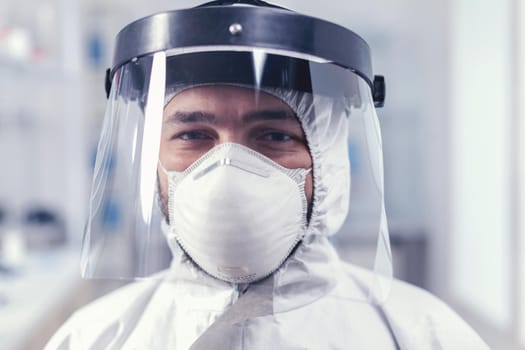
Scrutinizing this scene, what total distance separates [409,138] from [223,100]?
1.66m

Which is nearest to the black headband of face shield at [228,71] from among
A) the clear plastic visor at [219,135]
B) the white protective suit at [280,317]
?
the clear plastic visor at [219,135]

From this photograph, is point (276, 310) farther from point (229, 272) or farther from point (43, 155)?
point (43, 155)

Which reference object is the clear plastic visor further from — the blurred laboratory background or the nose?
the blurred laboratory background

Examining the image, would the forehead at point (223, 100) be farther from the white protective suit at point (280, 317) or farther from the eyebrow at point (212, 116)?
the white protective suit at point (280, 317)

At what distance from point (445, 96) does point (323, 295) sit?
1.35 metres

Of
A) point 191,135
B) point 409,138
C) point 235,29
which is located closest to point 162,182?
point 191,135

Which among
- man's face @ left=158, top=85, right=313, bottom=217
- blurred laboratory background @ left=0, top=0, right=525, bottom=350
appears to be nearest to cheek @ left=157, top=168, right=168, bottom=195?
man's face @ left=158, top=85, right=313, bottom=217

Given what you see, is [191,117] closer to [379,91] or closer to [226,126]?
[226,126]

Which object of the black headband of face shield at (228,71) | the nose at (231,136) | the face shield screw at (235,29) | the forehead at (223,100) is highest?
the face shield screw at (235,29)

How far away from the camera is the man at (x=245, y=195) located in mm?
423

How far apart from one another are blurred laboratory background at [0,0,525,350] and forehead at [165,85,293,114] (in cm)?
90

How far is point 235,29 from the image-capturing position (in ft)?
1.23

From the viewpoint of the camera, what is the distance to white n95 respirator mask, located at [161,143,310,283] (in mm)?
451

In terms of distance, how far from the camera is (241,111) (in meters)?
0.44
